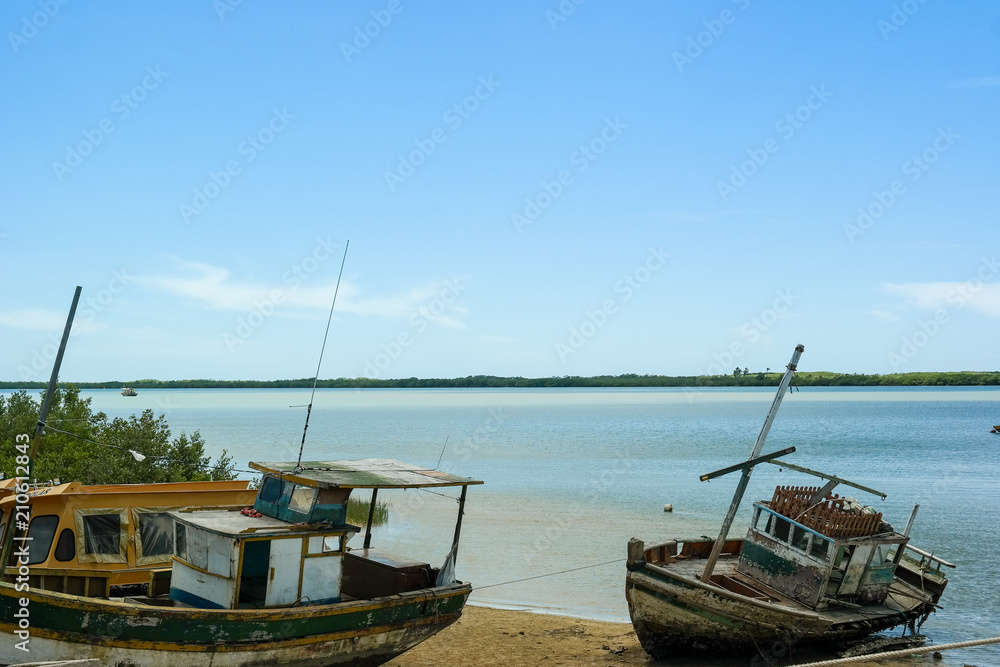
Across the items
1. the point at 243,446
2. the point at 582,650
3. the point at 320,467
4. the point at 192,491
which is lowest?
the point at 243,446

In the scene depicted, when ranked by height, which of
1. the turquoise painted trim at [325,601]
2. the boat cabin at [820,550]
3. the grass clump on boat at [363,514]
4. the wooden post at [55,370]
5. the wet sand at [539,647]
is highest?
the wooden post at [55,370]

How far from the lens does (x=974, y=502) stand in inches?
1277

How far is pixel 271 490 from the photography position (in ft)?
39.1

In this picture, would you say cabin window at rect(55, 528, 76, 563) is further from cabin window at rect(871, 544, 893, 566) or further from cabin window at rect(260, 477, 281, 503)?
cabin window at rect(871, 544, 893, 566)

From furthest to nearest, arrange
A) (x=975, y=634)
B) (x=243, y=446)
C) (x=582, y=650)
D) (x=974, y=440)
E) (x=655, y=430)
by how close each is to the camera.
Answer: (x=655, y=430)
(x=974, y=440)
(x=243, y=446)
(x=975, y=634)
(x=582, y=650)

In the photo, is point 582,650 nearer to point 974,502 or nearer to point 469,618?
point 469,618

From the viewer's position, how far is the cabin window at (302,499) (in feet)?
37.2

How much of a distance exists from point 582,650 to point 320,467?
5.72 meters

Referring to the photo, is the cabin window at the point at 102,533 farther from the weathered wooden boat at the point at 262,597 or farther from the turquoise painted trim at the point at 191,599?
the turquoise painted trim at the point at 191,599

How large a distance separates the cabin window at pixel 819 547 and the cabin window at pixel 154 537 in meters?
10.6

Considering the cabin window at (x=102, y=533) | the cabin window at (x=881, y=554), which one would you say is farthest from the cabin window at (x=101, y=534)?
the cabin window at (x=881, y=554)

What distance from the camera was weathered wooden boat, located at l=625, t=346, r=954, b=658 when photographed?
1319 centimetres

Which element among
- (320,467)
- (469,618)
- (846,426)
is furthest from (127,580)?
(846,426)

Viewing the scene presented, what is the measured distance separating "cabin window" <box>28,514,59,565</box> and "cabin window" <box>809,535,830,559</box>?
1197cm
